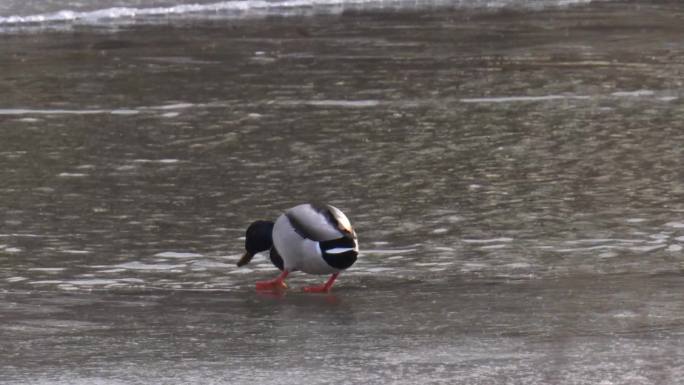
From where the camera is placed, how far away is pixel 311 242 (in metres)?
7.34

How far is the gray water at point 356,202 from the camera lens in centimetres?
623

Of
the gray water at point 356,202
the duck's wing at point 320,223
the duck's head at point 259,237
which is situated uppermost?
the duck's wing at point 320,223

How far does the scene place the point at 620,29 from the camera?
18.8 m

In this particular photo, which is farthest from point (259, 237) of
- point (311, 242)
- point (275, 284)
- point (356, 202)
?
point (356, 202)

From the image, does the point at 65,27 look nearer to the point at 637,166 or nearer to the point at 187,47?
the point at 187,47

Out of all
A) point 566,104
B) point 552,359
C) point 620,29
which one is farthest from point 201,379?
point 620,29

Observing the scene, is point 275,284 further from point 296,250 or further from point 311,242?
point 311,242

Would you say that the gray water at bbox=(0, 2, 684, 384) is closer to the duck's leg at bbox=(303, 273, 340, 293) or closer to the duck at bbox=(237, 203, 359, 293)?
the duck's leg at bbox=(303, 273, 340, 293)

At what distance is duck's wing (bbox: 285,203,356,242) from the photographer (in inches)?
284

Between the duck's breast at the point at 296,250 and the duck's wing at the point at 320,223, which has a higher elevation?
the duck's wing at the point at 320,223

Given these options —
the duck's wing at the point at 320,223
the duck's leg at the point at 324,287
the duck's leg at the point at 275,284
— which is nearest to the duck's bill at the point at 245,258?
the duck's leg at the point at 275,284

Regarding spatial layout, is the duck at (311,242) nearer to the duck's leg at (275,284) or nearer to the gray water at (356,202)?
the duck's leg at (275,284)

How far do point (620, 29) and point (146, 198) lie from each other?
991cm

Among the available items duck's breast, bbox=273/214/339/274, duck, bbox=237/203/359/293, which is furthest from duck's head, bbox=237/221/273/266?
duck's breast, bbox=273/214/339/274
